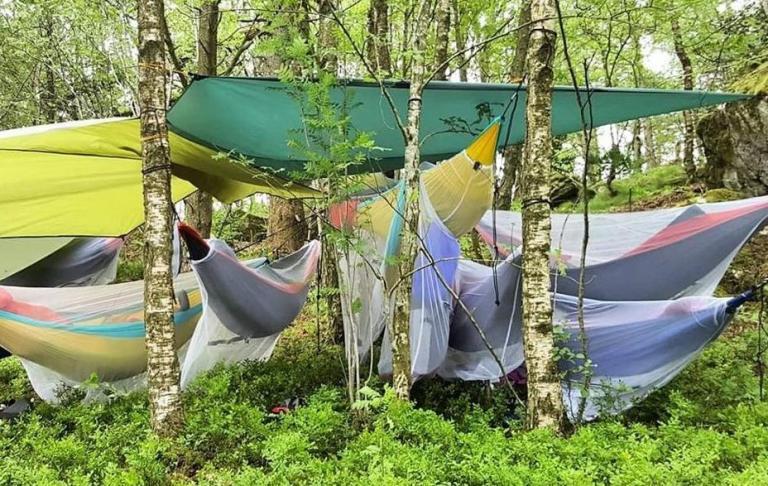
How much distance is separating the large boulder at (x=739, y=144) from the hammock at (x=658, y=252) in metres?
2.34

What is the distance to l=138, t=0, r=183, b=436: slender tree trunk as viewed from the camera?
6.32 ft

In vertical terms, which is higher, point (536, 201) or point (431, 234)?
point (536, 201)

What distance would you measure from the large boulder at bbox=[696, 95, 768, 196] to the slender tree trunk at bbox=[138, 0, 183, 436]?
4.35 metres

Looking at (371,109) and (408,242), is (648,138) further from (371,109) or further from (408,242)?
(408,242)

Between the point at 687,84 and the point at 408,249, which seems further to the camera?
the point at 687,84

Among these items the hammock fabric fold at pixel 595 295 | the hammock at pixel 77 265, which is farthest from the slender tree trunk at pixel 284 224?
the hammock fabric fold at pixel 595 295

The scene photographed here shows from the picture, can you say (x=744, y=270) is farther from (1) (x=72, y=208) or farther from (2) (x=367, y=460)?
(1) (x=72, y=208)

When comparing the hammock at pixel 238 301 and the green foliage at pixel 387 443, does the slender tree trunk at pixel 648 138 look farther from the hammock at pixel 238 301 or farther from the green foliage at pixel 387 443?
the hammock at pixel 238 301

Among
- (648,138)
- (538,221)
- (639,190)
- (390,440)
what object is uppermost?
(648,138)

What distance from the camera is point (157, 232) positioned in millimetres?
1945

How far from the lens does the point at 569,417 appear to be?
6.43ft

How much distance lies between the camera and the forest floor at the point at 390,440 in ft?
4.98

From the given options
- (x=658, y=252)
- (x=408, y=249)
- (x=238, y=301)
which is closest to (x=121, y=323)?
(x=238, y=301)

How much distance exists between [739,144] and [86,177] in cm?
481
